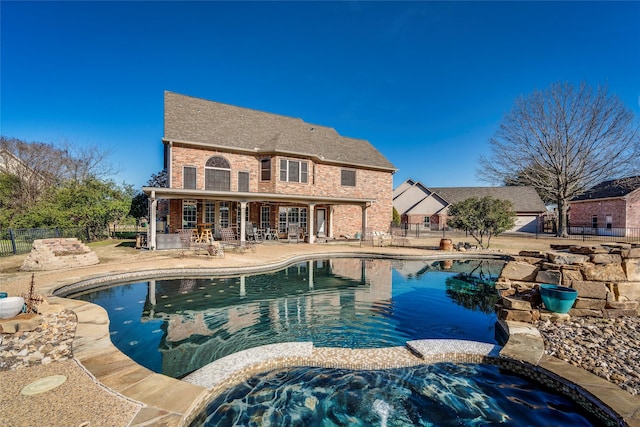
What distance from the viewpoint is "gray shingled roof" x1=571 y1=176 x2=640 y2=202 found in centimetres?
2474

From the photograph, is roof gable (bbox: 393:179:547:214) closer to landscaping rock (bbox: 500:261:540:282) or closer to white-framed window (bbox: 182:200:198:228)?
white-framed window (bbox: 182:200:198:228)

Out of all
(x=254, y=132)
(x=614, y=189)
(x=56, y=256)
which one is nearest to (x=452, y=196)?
(x=614, y=189)

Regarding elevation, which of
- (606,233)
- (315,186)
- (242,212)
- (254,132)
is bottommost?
(606,233)

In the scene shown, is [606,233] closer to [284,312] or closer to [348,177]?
[348,177]

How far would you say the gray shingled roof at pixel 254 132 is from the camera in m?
16.1

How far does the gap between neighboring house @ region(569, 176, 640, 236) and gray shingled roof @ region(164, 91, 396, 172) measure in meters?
21.9

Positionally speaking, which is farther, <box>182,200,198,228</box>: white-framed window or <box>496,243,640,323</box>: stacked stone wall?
<box>182,200,198,228</box>: white-framed window

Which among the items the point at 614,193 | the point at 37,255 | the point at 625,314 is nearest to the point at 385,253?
the point at 625,314

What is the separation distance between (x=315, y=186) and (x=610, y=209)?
1135 inches

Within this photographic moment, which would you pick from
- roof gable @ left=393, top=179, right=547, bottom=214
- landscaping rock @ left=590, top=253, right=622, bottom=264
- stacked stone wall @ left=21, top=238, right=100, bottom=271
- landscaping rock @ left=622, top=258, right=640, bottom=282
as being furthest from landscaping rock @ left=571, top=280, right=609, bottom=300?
roof gable @ left=393, top=179, right=547, bottom=214

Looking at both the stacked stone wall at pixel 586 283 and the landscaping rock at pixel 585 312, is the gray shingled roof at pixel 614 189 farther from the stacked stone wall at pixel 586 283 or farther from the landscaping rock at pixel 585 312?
the landscaping rock at pixel 585 312

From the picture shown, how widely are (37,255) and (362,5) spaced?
51.7ft

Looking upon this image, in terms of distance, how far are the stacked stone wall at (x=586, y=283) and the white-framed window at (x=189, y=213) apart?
1511 centimetres

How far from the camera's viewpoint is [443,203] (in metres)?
32.8
